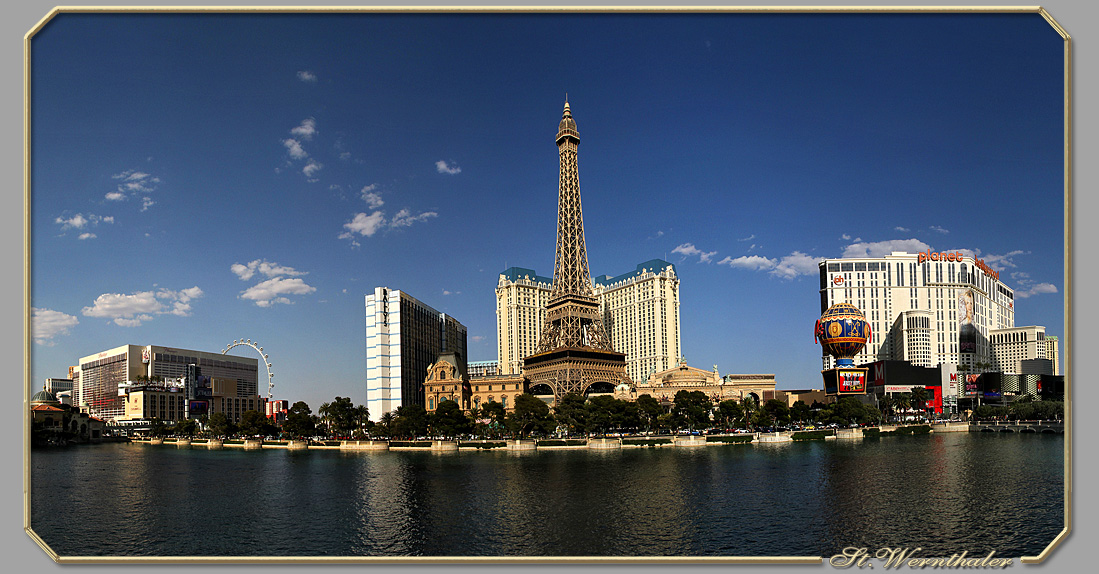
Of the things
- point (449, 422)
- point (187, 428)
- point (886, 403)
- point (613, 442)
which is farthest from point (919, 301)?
point (187, 428)

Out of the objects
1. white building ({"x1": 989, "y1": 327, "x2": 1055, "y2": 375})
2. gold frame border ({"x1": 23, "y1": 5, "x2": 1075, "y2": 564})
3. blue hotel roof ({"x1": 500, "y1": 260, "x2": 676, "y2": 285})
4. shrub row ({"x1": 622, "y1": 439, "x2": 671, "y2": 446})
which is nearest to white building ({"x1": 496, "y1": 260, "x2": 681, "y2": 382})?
blue hotel roof ({"x1": 500, "y1": 260, "x2": 676, "y2": 285})

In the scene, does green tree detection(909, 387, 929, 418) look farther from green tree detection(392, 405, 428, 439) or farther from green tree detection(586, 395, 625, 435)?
green tree detection(392, 405, 428, 439)

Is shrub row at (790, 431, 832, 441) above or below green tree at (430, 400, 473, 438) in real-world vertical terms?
below

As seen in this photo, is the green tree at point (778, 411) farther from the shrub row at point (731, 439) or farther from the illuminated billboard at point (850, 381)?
the illuminated billboard at point (850, 381)

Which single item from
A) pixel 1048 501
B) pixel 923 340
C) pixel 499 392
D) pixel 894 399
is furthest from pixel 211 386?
pixel 1048 501

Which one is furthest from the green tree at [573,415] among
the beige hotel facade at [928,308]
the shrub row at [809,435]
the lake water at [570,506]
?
the beige hotel facade at [928,308]

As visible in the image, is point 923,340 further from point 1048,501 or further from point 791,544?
point 791,544

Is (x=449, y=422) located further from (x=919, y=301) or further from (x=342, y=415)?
(x=919, y=301)
